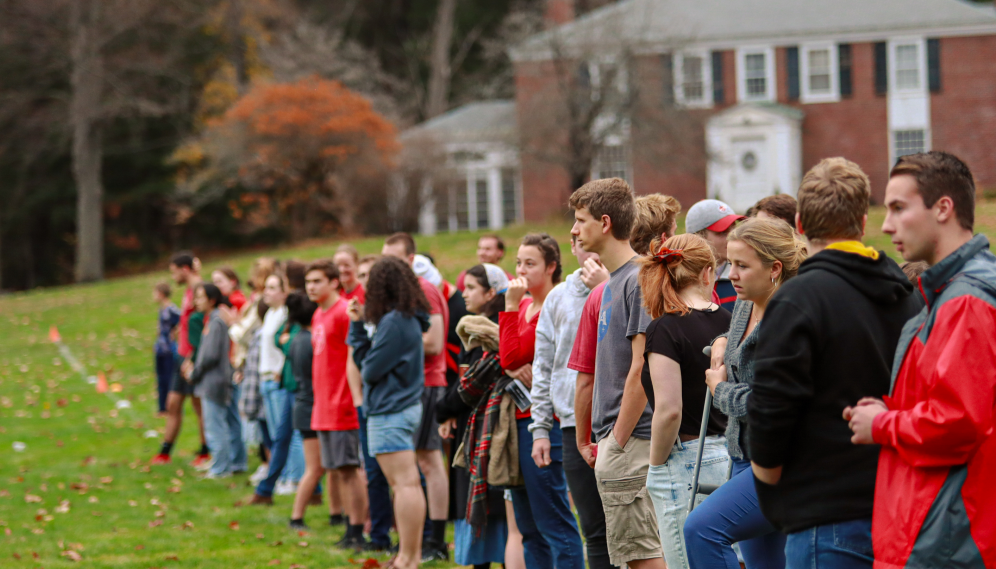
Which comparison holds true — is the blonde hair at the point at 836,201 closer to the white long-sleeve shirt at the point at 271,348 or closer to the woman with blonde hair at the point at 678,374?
the woman with blonde hair at the point at 678,374

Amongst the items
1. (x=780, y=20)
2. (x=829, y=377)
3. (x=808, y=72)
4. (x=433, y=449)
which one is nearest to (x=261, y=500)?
(x=433, y=449)

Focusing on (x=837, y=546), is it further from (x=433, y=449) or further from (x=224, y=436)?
(x=224, y=436)

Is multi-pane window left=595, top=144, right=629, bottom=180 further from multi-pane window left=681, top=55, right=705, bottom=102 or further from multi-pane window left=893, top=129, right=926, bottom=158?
multi-pane window left=893, top=129, right=926, bottom=158

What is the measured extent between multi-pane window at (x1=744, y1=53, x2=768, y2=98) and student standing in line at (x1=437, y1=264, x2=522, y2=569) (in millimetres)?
31143

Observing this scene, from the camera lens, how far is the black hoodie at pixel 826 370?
2.79m

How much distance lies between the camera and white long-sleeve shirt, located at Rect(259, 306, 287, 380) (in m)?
9.07

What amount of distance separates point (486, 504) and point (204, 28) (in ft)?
131

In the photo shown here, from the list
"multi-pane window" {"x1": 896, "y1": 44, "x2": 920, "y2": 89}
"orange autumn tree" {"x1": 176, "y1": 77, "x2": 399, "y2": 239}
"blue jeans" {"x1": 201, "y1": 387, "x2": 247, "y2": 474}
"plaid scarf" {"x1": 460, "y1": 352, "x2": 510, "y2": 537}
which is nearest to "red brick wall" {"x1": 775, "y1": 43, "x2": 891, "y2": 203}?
"multi-pane window" {"x1": 896, "y1": 44, "x2": 920, "y2": 89}

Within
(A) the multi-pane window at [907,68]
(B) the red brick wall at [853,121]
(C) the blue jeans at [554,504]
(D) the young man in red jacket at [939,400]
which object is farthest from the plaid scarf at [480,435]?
(A) the multi-pane window at [907,68]

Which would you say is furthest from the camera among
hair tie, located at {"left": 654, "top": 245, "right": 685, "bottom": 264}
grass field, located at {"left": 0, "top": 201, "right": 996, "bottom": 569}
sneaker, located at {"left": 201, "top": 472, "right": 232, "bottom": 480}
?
sneaker, located at {"left": 201, "top": 472, "right": 232, "bottom": 480}

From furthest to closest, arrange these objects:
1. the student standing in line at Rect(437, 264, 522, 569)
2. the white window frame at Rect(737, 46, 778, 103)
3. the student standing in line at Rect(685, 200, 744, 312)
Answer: the white window frame at Rect(737, 46, 778, 103)
the student standing in line at Rect(437, 264, 522, 569)
the student standing in line at Rect(685, 200, 744, 312)

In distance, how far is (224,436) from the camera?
35.4 ft

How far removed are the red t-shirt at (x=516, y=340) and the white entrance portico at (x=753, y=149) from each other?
97.4 ft

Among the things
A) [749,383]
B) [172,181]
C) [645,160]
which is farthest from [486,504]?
[172,181]
